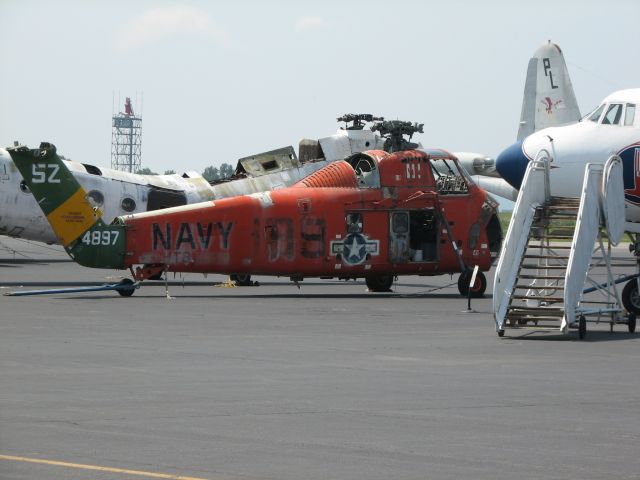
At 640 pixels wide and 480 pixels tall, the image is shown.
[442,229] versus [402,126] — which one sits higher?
[402,126]

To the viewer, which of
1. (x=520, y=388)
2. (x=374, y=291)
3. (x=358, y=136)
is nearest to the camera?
(x=520, y=388)

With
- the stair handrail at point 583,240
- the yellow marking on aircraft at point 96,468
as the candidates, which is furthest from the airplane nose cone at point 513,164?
the yellow marking on aircraft at point 96,468

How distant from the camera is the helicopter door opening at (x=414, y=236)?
33.4m

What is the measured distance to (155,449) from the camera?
37.0ft

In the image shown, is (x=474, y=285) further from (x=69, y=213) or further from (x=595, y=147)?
(x=69, y=213)

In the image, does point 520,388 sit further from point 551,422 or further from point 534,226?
point 534,226

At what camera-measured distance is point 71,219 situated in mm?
31891

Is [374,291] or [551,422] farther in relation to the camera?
[374,291]

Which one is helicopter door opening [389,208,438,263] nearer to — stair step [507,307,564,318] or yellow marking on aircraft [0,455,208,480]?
stair step [507,307,564,318]

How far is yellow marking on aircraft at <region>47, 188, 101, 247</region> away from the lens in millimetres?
31859

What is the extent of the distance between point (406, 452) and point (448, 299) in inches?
854

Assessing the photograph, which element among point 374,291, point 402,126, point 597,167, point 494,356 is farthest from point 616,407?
point 402,126

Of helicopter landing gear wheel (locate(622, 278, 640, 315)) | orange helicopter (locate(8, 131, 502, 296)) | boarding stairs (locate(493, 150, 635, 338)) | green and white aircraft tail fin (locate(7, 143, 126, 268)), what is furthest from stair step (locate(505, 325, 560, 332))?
green and white aircraft tail fin (locate(7, 143, 126, 268))

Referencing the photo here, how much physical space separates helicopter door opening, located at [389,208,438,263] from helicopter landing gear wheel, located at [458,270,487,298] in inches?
36.5
